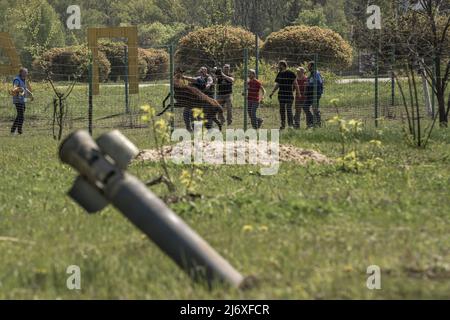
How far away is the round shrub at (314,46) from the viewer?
A: 1399 inches

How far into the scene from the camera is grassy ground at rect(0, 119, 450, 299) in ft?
17.8

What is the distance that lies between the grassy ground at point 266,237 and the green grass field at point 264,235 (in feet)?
0.03

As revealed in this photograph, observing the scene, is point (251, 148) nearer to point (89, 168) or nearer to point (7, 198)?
point (7, 198)

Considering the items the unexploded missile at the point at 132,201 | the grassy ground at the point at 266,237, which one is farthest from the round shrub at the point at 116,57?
the unexploded missile at the point at 132,201

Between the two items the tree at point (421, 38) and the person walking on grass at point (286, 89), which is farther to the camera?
the person walking on grass at point (286, 89)

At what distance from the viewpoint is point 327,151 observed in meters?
13.8

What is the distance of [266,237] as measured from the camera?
22.1 feet

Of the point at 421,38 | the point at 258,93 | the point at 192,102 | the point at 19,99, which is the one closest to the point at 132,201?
the point at 192,102

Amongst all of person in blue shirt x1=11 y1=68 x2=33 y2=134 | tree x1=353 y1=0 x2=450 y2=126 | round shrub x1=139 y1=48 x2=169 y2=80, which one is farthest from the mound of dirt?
round shrub x1=139 y1=48 x2=169 y2=80

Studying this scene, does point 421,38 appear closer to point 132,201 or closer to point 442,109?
point 442,109

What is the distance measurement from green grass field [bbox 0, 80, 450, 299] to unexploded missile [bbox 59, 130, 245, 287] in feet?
0.53

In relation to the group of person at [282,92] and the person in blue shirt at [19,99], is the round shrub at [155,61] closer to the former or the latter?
the group of person at [282,92]
